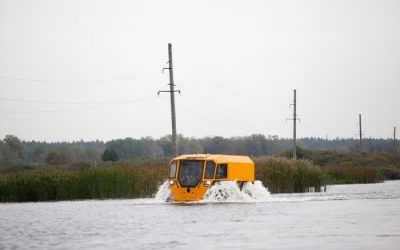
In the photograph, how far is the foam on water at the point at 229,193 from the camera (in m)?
42.0

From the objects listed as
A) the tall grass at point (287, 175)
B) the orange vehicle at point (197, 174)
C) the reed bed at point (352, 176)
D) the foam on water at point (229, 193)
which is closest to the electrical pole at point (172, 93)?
the tall grass at point (287, 175)

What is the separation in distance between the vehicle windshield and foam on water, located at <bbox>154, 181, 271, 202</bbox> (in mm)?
833

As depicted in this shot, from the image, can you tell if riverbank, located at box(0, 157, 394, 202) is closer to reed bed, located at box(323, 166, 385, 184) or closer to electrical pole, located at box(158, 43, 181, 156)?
electrical pole, located at box(158, 43, 181, 156)

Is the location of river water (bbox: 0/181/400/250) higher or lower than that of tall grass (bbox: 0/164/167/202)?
lower

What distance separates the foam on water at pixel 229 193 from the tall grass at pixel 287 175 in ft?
18.7

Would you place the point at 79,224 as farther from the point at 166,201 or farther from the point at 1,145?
the point at 1,145

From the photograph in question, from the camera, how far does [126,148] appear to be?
16650 centimetres

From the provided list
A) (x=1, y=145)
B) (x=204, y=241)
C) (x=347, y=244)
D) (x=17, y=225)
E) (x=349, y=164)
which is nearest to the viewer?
(x=347, y=244)

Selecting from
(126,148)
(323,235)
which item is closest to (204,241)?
(323,235)

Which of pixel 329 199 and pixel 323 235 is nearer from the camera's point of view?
pixel 323 235

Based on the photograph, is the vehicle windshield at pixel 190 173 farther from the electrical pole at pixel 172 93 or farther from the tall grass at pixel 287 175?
the electrical pole at pixel 172 93

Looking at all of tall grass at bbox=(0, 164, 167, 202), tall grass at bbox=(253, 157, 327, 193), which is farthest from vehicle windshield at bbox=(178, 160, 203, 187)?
tall grass at bbox=(253, 157, 327, 193)

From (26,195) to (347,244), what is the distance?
1048 inches

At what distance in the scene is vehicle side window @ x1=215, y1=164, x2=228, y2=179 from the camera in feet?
137
